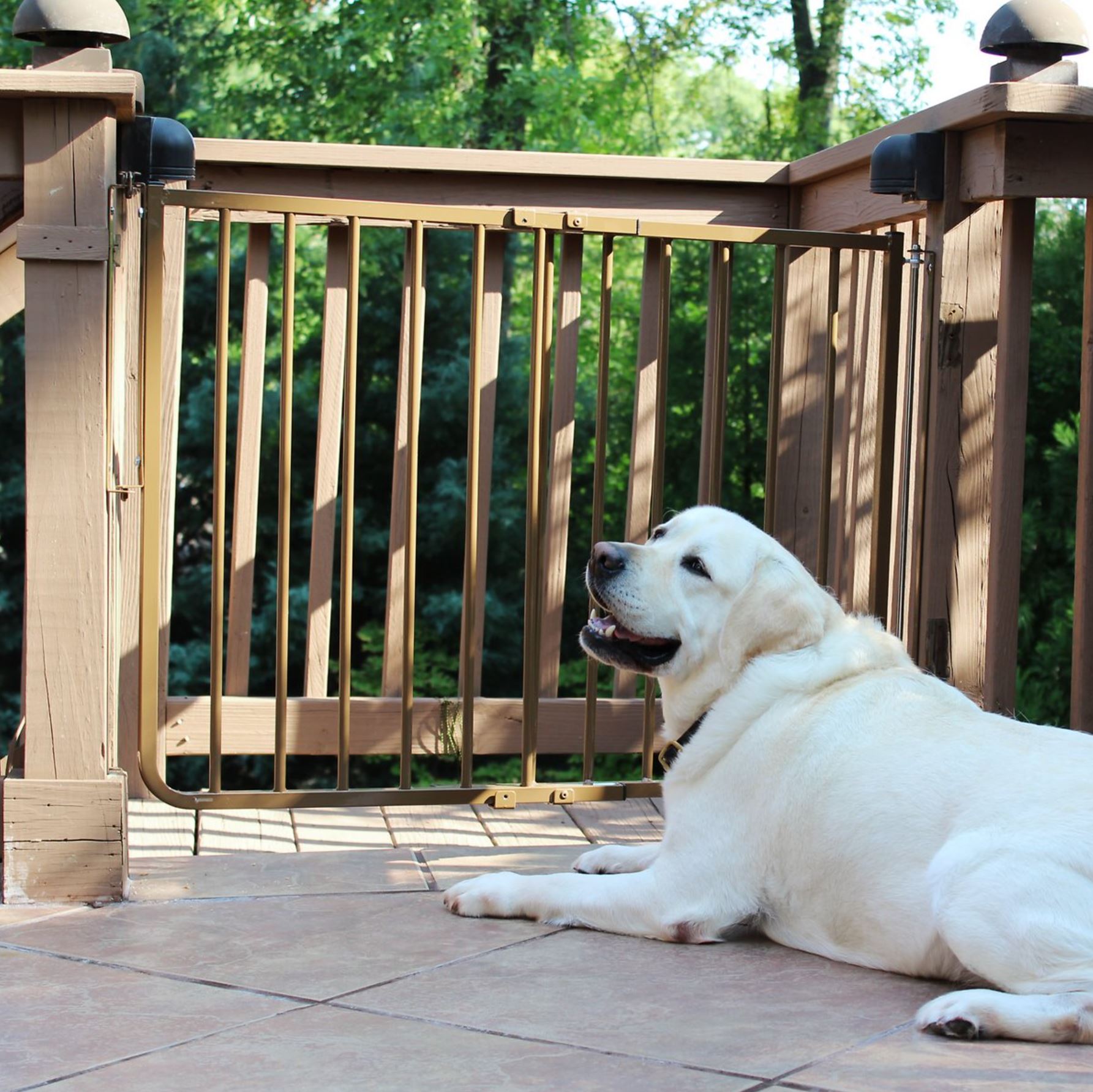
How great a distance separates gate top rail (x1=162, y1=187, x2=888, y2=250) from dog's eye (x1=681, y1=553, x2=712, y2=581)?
0.96m

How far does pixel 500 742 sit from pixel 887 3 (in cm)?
1161

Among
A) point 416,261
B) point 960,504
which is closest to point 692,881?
point 960,504

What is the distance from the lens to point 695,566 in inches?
112

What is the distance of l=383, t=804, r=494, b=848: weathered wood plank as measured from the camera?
356 centimetres

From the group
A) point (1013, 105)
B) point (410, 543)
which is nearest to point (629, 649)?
point (410, 543)

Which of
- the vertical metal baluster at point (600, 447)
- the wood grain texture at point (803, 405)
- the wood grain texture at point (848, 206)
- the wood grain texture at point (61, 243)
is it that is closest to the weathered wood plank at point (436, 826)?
the vertical metal baluster at point (600, 447)

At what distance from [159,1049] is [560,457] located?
7.98 feet

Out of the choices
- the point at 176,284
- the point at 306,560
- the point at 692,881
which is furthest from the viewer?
the point at 306,560

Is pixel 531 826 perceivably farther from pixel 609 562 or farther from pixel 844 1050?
pixel 844 1050

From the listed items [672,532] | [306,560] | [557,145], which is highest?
[557,145]

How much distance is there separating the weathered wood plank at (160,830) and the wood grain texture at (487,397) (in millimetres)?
837

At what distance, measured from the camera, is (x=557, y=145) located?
12.9m

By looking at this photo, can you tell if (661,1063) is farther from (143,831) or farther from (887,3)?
(887,3)

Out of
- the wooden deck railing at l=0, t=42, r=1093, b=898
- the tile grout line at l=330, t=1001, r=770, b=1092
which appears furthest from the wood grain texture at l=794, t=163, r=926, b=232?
the tile grout line at l=330, t=1001, r=770, b=1092
